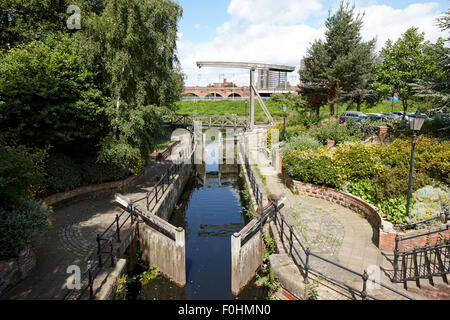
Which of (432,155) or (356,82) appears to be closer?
(432,155)

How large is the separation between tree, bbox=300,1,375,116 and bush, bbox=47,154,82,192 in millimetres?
18233

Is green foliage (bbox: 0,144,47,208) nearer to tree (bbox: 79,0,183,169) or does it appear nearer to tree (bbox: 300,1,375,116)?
tree (bbox: 79,0,183,169)

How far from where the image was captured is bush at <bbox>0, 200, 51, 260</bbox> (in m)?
5.95

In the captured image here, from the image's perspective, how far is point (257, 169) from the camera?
1670 cm

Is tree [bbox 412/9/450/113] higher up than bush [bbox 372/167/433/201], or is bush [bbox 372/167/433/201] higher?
tree [bbox 412/9/450/113]

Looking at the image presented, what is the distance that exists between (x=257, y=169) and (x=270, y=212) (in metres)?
7.51

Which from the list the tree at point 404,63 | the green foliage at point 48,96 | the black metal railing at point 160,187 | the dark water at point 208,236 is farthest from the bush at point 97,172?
the tree at point 404,63

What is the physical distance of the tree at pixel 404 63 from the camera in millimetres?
16406

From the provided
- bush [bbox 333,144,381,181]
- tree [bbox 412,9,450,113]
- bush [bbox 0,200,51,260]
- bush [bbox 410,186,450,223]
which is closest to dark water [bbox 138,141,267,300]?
bush [bbox 0,200,51,260]

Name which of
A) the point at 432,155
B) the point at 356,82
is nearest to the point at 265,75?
the point at 356,82

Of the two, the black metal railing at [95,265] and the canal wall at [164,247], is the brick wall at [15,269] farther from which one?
the canal wall at [164,247]

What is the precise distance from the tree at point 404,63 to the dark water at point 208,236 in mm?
11900
